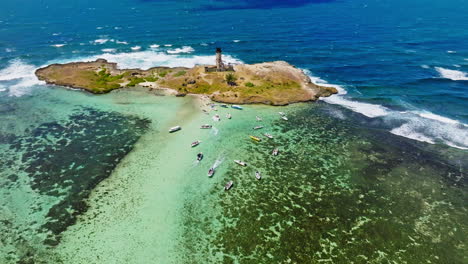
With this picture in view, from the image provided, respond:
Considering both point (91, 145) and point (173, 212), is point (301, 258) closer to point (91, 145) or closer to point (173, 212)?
point (173, 212)

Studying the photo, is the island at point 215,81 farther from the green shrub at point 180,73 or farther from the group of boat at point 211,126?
the group of boat at point 211,126

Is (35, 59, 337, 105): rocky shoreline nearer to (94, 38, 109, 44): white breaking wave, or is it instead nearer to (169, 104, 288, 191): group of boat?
(169, 104, 288, 191): group of boat

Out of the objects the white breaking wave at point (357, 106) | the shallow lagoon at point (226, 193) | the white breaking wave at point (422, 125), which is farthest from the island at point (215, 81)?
the white breaking wave at point (422, 125)

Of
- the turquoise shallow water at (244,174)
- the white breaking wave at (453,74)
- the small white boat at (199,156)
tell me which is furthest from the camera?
the white breaking wave at (453,74)

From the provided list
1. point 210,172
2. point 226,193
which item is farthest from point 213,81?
point 226,193

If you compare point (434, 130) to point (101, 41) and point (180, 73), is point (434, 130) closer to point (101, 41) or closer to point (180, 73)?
point (180, 73)

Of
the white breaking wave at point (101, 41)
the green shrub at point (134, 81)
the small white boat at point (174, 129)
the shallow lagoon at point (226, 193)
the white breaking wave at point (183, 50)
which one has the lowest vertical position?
the shallow lagoon at point (226, 193)

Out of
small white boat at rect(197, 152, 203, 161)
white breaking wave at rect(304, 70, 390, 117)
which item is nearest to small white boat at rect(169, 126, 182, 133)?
→ small white boat at rect(197, 152, 203, 161)
